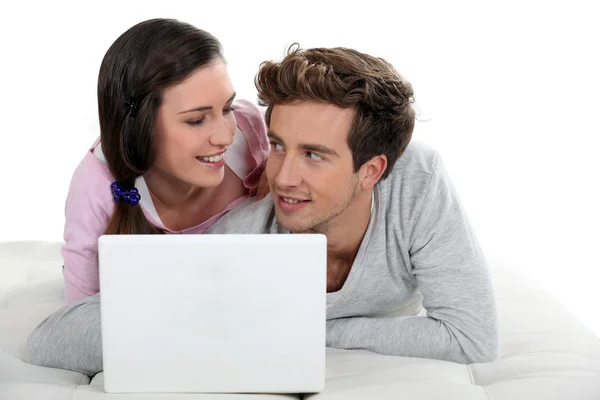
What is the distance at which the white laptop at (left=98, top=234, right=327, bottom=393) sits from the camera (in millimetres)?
1601

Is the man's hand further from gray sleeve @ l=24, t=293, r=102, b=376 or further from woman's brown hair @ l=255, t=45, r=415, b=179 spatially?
gray sleeve @ l=24, t=293, r=102, b=376

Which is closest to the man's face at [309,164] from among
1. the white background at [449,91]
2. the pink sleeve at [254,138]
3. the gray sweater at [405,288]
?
the gray sweater at [405,288]

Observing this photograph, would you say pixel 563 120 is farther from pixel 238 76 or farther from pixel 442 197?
pixel 442 197

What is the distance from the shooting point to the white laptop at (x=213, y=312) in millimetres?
1601

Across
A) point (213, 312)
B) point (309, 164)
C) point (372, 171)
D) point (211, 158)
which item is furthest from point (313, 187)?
point (213, 312)

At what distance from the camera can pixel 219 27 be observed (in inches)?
144

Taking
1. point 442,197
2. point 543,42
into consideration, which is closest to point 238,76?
point 543,42

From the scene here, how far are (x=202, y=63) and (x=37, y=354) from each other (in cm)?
74

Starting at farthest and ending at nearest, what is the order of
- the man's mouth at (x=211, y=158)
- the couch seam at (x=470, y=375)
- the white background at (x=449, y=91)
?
the white background at (x=449, y=91) < the man's mouth at (x=211, y=158) < the couch seam at (x=470, y=375)

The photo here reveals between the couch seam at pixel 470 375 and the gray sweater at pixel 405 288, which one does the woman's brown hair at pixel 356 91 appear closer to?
the gray sweater at pixel 405 288

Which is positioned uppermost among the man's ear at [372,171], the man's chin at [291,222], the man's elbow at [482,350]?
the man's ear at [372,171]

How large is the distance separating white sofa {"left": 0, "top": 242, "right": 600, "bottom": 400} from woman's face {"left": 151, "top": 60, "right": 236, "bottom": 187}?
1.66 feet

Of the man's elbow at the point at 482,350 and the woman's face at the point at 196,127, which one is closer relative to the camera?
the man's elbow at the point at 482,350

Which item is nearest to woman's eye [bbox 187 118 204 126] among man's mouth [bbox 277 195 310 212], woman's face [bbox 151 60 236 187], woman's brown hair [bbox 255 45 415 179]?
woman's face [bbox 151 60 236 187]
